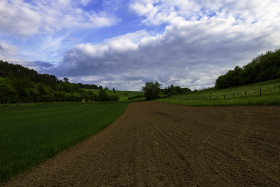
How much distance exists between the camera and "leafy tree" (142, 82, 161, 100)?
4883 inches

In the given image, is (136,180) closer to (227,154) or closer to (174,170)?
(174,170)

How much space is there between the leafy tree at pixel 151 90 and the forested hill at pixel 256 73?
51156 millimetres

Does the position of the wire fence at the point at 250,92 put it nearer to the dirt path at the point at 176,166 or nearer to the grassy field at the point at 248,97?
the grassy field at the point at 248,97

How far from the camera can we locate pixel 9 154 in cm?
665

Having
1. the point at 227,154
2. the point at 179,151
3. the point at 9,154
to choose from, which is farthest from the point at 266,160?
the point at 9,154

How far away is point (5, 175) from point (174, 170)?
6.32 metres

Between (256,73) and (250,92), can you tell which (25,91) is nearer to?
(250,92)

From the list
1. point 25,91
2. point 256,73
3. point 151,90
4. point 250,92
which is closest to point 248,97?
point 250,92

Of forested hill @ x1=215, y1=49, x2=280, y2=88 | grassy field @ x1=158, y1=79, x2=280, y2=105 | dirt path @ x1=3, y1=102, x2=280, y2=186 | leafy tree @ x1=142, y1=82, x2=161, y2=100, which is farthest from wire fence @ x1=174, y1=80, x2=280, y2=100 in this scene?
leafy tree @ x1=142, y1=82, x2=161, y2=100

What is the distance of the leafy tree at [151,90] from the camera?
124 meters

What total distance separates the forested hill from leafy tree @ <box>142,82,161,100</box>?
5116 centimetres

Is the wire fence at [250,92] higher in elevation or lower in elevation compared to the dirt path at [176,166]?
higher

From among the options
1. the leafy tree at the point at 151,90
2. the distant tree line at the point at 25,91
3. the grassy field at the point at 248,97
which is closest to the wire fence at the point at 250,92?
the grassy field at the point at 248,97

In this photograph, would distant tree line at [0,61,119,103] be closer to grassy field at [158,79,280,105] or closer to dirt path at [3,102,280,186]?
grassy field at [158,79,280,105]
